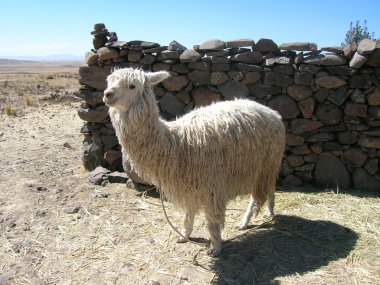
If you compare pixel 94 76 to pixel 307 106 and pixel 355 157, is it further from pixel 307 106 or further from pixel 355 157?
pixel 355 157

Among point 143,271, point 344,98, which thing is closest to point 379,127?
point 344,98

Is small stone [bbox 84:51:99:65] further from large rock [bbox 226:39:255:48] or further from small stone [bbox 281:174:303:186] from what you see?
small stone [bbox 281:174:303:186]

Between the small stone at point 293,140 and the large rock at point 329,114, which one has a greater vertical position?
the large rock at point 329,114

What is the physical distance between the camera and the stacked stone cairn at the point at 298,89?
5.57m

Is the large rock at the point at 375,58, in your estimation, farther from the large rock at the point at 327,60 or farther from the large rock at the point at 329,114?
the large rock at the point at 329,114

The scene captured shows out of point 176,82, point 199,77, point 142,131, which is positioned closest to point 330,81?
point 199,77

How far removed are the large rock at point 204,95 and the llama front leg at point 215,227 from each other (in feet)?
8.08

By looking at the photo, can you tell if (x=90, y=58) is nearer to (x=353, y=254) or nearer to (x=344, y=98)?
(x=344, y=98)

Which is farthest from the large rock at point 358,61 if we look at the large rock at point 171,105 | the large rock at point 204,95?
the large rock at point 171,105

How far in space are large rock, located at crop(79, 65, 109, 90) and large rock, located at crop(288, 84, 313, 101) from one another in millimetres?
3044

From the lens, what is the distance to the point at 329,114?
5.76 meters

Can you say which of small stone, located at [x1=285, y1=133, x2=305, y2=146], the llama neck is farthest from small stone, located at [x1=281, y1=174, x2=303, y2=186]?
the llama neck

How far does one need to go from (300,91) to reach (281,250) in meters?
2.60

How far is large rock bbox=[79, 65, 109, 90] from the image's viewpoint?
6.38 m
